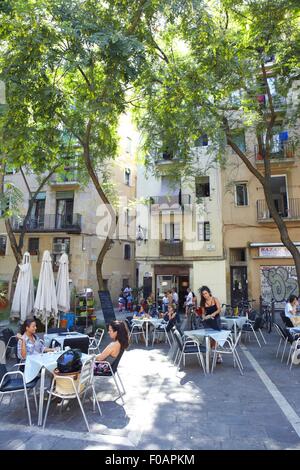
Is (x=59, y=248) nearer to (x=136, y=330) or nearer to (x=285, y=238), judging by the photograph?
(x=136, y=330)

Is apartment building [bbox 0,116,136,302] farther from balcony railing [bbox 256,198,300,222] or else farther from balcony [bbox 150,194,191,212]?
balcony railing [bbox 256,198,300,222]

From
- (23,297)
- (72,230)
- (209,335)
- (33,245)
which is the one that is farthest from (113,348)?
(33,245)

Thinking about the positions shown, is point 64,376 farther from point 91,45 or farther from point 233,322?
point 91,45

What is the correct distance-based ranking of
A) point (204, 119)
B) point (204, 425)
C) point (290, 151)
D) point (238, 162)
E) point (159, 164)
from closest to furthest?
point (204, 425) < point (204, 119) < point (290, 151) < point (238, 162) < point (159, 164)

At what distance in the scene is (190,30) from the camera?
9289mm

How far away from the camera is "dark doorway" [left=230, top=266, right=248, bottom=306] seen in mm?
18562

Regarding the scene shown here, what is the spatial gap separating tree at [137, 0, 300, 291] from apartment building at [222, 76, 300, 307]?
6399 mm

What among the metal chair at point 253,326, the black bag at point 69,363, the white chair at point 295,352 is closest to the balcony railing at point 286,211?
the metal chair at point 253,326

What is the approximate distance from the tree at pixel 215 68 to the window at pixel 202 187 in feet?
26.7

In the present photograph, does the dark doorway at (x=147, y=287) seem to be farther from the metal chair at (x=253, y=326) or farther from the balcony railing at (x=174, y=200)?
the metal chair at (x=253, y=326)

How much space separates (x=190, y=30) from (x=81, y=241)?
16499mm

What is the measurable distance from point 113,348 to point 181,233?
15.0m

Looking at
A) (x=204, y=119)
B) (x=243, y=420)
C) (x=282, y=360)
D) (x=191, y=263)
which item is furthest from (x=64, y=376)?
(x=191, y=263)

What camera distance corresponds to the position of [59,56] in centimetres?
796
